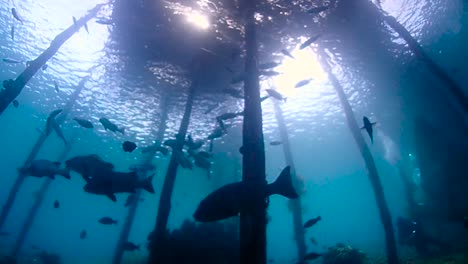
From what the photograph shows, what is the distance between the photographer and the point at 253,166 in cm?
659

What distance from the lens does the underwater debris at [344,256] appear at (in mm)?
14280

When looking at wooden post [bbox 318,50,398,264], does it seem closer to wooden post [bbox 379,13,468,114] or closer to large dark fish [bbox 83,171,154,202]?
wooden post [bbox 379,13,468,114]

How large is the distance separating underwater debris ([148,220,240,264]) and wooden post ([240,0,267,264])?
590cm

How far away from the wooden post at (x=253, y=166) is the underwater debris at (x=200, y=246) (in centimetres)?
590

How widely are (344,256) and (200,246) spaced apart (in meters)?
8.03

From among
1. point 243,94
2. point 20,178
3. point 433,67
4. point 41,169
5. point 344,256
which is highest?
point 433,67

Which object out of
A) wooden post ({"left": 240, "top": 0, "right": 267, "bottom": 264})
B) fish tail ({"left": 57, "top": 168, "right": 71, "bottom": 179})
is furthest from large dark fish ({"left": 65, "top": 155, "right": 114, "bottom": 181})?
wooden post ({"left": 240, "top": 0, "right": 267, "bottom": 264})

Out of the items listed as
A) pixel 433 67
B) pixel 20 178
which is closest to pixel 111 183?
pixel 433 67

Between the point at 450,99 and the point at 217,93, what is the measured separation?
1528 cm

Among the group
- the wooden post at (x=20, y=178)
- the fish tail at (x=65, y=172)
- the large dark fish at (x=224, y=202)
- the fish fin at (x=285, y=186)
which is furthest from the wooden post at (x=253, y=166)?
the wooden post at (x=20, y=178)

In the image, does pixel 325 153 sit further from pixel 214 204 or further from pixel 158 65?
pixel 214 204

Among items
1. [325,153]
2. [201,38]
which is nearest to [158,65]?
[201,38]

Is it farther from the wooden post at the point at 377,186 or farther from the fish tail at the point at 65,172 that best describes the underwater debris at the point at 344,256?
the fish tail at the point at 65,172

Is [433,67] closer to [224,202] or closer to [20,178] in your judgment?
→ [224,202]
